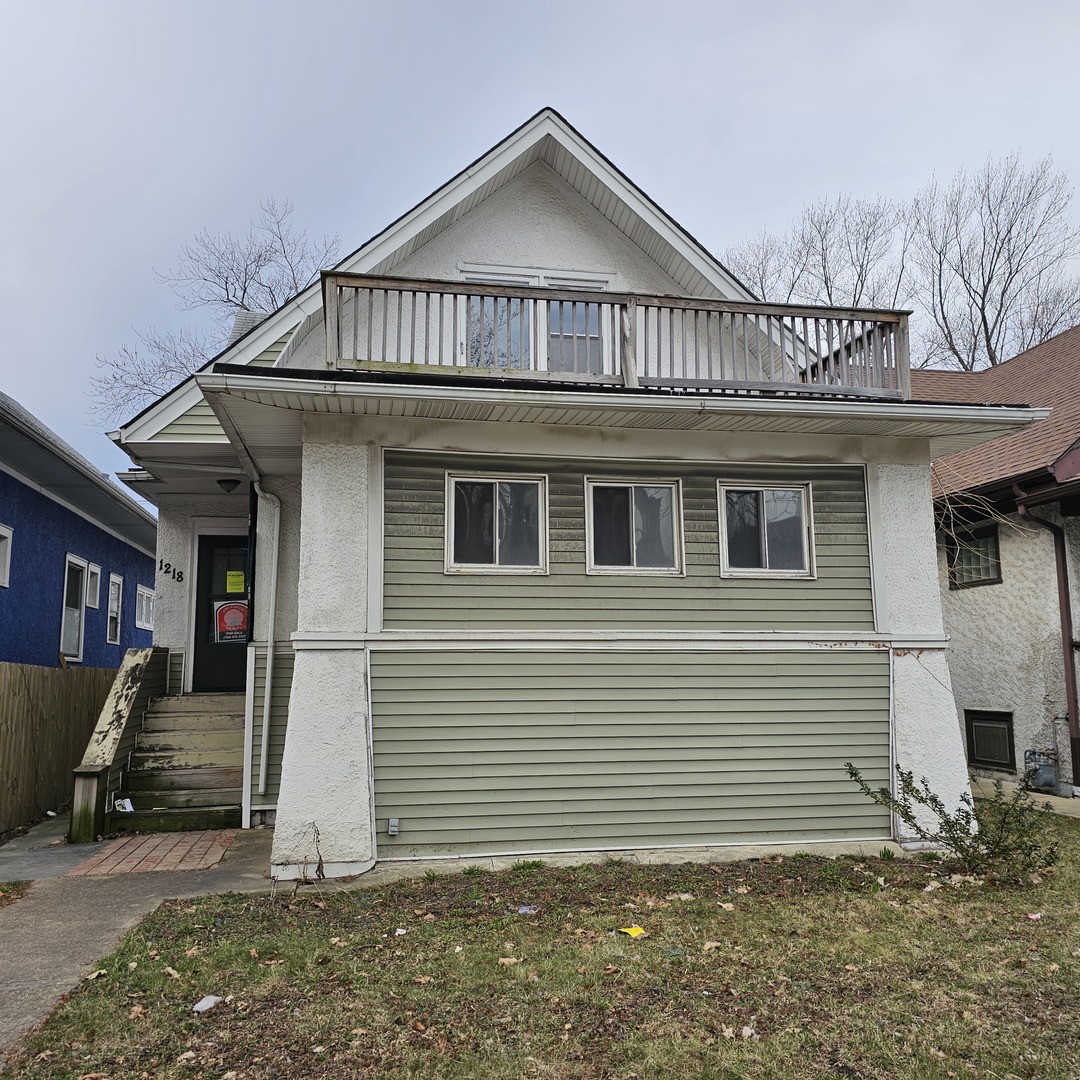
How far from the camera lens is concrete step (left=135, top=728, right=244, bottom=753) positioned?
9758mm

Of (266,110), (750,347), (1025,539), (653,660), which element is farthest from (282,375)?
(266,110)

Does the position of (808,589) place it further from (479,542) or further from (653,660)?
(479,542)

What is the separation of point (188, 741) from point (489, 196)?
696 cm

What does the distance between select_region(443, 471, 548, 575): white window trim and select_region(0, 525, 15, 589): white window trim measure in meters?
7.49

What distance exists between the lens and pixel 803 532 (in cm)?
845

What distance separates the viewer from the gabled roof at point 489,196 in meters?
9.60

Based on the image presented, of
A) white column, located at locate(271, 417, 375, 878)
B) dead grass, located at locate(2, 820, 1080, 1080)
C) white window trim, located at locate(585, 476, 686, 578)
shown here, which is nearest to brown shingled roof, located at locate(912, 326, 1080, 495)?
white window trim, located at locate(585, 476, 686, 578)

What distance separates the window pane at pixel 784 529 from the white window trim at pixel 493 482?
2098 millimetres

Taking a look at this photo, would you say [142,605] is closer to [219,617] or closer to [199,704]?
[219,617]

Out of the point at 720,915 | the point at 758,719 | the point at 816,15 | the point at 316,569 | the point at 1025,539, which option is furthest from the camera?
the point at 816,15

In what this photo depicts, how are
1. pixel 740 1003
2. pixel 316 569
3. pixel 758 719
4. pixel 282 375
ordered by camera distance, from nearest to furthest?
pixel 740 1003
pixel 282 375
pixel 316 569
pixel 758 719

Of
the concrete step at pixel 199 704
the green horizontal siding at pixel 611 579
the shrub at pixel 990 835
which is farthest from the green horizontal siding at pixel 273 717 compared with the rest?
the shrub at pixel 990 835

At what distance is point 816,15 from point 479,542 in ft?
33.8

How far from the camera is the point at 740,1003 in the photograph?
4551mm
